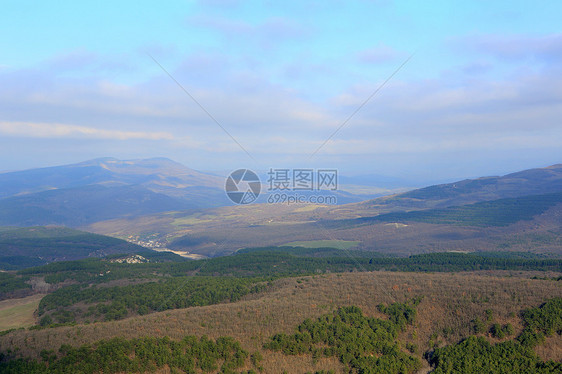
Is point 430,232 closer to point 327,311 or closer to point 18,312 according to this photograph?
point 327,311

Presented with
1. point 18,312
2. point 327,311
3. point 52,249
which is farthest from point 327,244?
point 327,311

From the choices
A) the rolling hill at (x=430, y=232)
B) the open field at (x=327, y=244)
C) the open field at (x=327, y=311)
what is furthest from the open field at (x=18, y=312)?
the open field at (x=327, y=244)

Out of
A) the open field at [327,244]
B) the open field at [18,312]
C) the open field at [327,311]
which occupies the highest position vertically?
the open field at [327,311]

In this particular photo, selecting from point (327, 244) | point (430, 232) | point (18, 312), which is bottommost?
point (327, 244)

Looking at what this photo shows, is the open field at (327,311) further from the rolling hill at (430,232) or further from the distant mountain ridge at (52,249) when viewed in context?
the distant mountain ridge at (52,249)

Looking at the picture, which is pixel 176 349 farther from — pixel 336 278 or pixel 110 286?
pixel 110 286
